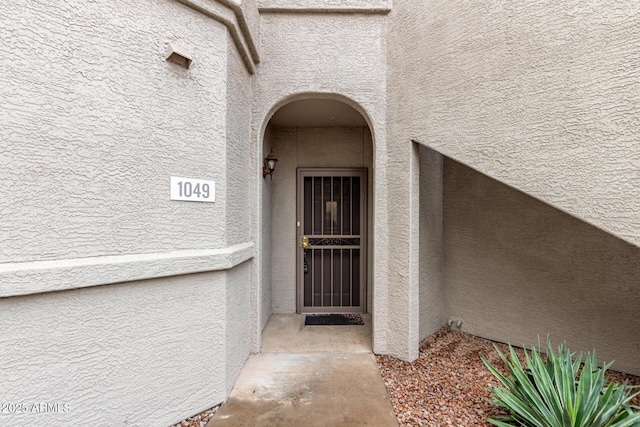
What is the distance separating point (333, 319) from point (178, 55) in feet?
14.8

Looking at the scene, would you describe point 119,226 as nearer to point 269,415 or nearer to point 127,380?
point 127,380

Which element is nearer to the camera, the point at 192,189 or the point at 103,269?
the point at 103,269

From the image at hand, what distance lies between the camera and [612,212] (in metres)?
2.09

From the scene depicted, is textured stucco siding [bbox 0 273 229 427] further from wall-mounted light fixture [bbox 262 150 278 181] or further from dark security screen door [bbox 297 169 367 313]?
dark security screen door [bbox 297 169 367 313]

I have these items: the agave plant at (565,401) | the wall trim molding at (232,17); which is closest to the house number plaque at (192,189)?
the wall trim molding at (232,17)

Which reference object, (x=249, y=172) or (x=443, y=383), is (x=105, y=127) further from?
(x=443, y=383)

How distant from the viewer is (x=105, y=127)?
224cm

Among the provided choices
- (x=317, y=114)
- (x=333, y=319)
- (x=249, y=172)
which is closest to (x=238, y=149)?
(x=249, y=172)

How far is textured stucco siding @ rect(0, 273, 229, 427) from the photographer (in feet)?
6.33

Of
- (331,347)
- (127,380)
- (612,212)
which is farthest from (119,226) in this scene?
(612,212)

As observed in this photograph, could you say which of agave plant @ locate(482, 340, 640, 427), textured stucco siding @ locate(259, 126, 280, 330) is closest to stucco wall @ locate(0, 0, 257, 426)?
textured stucco siding @ locate(259, 126, 280, 330)

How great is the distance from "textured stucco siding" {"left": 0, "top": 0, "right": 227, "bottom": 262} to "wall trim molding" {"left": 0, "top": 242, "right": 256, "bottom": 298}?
0.08m

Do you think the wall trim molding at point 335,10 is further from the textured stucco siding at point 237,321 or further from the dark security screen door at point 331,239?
the textured stucco siding at point 237,321

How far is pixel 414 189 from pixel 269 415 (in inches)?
119
